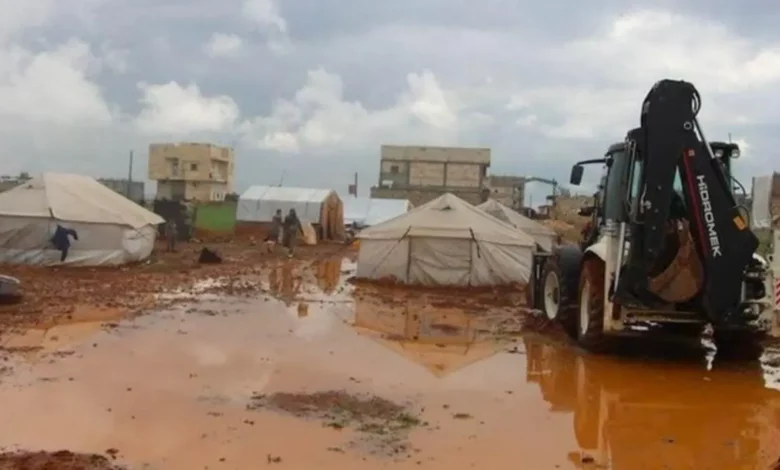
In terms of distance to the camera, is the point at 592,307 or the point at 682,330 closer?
the point at 592,307

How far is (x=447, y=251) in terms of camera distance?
71.7ft

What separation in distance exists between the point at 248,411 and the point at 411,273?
14.3 metres

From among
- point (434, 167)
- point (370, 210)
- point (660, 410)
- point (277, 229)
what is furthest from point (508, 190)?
point (660, 410)

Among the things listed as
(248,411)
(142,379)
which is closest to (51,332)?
(142,379)

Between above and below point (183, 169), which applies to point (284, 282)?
below

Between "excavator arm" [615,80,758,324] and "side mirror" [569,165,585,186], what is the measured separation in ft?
8.00

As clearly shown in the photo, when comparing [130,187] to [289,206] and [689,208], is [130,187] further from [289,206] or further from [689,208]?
[689,208]

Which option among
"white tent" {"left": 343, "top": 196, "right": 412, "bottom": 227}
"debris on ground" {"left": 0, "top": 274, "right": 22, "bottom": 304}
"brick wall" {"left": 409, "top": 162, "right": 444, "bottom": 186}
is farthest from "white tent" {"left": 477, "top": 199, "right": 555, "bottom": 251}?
"brick wall" {"left": 409, "top": 162, "right": 444, "bottom": 186}

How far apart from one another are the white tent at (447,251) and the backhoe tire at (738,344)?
1019 cm

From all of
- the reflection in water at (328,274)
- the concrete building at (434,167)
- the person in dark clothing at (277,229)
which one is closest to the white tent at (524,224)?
the reflection in water at (328,274)

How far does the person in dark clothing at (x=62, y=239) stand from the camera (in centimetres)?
2227

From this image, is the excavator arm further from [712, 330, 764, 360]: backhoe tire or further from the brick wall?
the brick wall

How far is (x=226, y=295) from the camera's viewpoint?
58.4 feet

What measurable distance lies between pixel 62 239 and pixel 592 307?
15.8m
